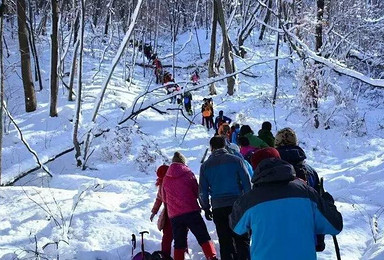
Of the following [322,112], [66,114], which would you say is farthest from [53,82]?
[322,112]

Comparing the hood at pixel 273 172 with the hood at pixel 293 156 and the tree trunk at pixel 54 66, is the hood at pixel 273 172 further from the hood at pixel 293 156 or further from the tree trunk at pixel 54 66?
the tree trunk at pixel 54 66

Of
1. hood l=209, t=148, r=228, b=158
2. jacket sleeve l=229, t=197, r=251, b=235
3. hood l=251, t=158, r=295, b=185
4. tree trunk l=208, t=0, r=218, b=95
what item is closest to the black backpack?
hood l=209, t=148, r=228, b=158

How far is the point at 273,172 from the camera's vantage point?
2979 millimetres

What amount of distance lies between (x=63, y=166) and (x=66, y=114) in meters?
5.83

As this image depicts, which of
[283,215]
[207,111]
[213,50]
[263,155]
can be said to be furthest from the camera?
[213,50]

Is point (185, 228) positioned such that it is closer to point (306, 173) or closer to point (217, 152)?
point (217, 152)

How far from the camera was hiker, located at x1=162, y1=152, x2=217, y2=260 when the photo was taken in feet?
18.0

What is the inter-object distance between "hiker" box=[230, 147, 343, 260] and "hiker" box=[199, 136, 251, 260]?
206 cm

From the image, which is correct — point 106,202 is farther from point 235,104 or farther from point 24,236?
point 235,104

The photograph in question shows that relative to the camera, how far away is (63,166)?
12688 millimetres

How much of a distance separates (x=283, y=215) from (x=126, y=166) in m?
10.7

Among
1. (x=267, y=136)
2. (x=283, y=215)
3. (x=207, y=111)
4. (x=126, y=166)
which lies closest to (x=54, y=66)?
(x=126, y=166)

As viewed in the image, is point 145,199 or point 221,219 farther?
point 145,199

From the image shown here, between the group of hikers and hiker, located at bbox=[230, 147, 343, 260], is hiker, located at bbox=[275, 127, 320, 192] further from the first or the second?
hiker, located at bbox=[230, 147, 343, 260]
